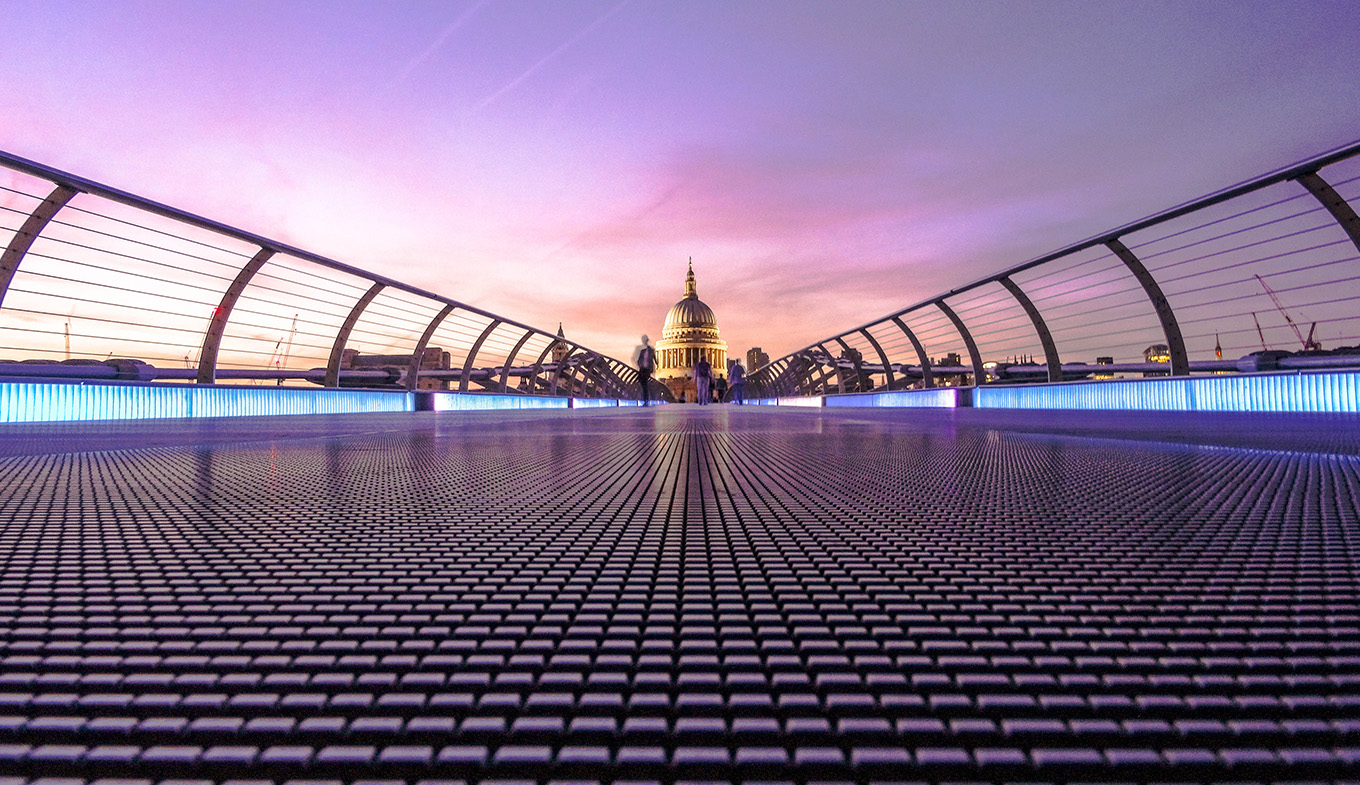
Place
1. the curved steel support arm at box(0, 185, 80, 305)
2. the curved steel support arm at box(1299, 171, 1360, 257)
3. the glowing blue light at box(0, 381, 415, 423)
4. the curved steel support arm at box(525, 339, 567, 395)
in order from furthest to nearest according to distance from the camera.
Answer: the curved steel support arm at box(525, 339, 567, 395)
the glowing blue light at box(0, 381, 415, 423)
the curved steel support arm at box(0, 185, 80, 305)
the curved steel support arm at box(1299, 171, 1360, 257)

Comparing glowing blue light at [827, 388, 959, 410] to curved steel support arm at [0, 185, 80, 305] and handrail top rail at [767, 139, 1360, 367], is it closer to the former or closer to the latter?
handrail top rail at [767, 139, 1360, 367]

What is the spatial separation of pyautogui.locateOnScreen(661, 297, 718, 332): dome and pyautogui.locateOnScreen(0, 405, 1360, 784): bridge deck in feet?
304

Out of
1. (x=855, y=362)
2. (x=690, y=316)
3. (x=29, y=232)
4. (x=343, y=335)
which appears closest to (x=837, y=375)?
(x=855, y=362)

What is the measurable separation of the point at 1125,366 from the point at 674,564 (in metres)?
53.6

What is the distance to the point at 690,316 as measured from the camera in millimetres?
94500

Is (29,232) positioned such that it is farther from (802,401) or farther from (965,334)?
(802,401)

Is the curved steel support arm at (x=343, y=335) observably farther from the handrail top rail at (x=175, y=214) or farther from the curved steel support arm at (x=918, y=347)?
the curved steel support arm at (x=918, y=347)

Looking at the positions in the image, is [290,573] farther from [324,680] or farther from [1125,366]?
[1125,366]

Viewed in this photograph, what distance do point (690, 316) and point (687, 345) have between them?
5.84 meters

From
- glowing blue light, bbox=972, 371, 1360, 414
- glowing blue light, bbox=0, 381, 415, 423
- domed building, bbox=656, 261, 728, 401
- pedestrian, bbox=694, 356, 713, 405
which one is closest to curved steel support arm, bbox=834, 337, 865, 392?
glowing blue light, bbox=972, 371, 1360, 414

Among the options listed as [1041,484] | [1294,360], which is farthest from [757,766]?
[1294,360]

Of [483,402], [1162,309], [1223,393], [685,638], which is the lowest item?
[685,638]

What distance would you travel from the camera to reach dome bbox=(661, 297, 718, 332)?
308 feet

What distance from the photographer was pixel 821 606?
651 millimetres
